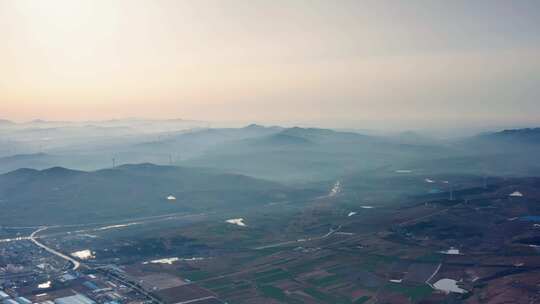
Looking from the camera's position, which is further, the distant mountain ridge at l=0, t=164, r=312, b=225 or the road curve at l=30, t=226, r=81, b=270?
the distant mountain ridge at l=0, t=164, r=312, b=225

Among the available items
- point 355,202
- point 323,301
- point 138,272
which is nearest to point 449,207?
point 355,202

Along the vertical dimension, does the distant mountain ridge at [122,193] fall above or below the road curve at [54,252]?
above

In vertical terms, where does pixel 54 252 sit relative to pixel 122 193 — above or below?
below

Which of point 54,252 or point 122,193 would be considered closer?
point 54,252

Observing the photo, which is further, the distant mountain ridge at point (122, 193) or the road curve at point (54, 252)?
the distant mountain ridge at point (122, 193)

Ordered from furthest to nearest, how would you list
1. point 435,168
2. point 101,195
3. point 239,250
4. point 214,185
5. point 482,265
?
point 435,168
point 214,185
point 101,195
point 239,250
point 482,265

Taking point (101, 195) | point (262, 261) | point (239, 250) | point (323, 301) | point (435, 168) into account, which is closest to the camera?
point (323, 301)

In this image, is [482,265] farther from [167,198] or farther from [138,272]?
[167,198]

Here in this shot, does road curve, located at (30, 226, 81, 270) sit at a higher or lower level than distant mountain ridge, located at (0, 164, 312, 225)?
lower

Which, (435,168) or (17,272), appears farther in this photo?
(435,168)

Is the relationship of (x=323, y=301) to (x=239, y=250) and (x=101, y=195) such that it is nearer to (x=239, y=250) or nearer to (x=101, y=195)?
(x=239, y=250)
